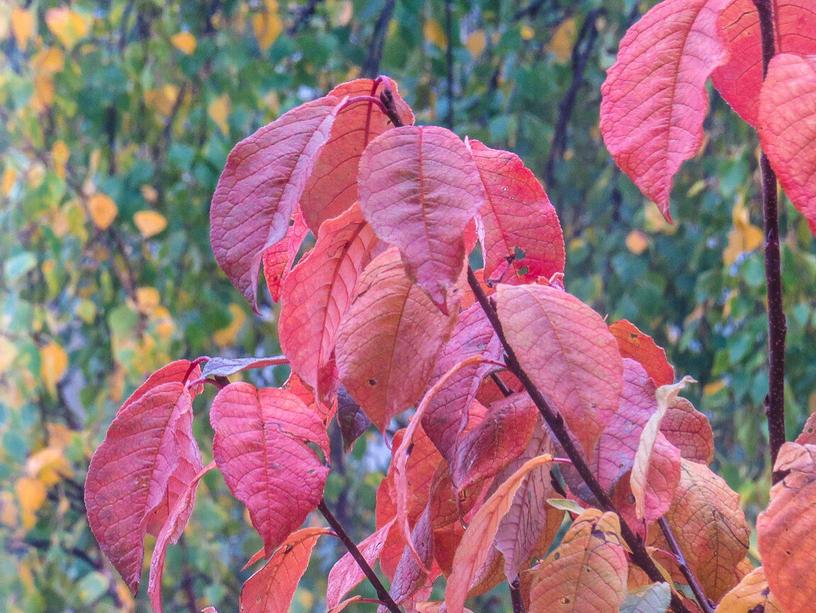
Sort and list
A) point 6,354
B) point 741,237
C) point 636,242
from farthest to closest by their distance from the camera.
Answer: point 636,242
point 6,354
point 741,237

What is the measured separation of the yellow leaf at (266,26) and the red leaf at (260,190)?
1695 mm

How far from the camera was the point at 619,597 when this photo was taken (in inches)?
11.8

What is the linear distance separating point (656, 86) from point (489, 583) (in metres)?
0.20

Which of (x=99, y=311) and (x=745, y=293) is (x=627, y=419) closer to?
(x=745, y=293)

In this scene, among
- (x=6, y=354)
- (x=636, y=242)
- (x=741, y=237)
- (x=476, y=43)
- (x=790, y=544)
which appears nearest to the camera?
(x=790, y=544)

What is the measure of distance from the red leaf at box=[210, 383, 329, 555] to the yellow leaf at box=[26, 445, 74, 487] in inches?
56.7

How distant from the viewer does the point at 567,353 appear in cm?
29

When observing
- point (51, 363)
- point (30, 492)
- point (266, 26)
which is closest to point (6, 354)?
point (51, 363)

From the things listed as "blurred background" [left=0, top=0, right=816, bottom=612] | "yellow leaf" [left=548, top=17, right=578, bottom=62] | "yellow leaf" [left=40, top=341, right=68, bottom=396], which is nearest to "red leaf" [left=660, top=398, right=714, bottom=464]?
"blurred background" [left=0, top=0, right=816, bottom=612]

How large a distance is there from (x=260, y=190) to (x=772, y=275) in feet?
0.50

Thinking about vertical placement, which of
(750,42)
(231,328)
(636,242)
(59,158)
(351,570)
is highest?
(750,42)

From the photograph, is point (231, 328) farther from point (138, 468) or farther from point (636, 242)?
point (138, 468)

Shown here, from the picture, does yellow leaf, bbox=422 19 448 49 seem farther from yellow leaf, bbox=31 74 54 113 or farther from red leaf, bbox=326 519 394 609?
red leaf, bbox=326 519 394 609

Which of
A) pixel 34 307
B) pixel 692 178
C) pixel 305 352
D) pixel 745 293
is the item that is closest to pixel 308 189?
pixel 305 352
